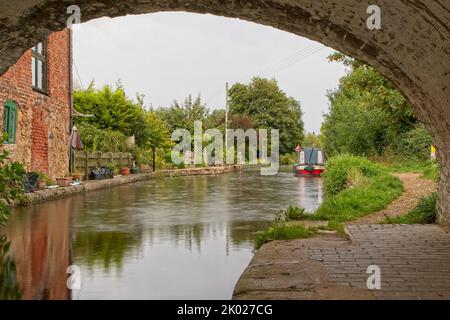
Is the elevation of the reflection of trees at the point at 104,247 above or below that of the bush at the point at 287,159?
below

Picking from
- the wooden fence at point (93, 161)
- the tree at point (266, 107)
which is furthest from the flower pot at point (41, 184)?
the tree at point (266, 107)

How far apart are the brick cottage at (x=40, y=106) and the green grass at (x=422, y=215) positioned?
11701 millimetres

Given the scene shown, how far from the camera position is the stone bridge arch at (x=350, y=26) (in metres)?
4.79

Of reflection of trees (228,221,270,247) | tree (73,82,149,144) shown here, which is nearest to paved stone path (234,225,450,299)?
reflection of trees (228,221,270,247)

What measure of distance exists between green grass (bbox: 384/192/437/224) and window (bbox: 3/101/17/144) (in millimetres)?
11740

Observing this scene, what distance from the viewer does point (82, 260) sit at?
22.7 ft

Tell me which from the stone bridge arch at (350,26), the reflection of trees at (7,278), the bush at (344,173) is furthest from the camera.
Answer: the bush at (344,173)

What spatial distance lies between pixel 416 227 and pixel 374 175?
9.22m

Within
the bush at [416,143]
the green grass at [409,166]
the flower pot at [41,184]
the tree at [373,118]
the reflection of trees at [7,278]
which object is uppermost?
the tree at [373,118]

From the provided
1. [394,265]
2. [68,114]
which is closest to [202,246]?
[394,265]

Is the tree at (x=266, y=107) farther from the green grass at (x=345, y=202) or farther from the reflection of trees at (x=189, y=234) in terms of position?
the reflection of trees at (x=189, y=234)

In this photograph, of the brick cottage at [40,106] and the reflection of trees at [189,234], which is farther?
the brick cottage at [40,106]

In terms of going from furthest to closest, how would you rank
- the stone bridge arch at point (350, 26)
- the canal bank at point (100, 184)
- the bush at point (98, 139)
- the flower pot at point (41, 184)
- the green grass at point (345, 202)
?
the bush at point (98, 139) < the flower pot at point (41, 184) < the canal bank at point (100, 184) < the green grass at point (345, 202) < the stone bridge arch at point (350, 26)

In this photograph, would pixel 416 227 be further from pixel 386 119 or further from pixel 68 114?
pixel 386 119
